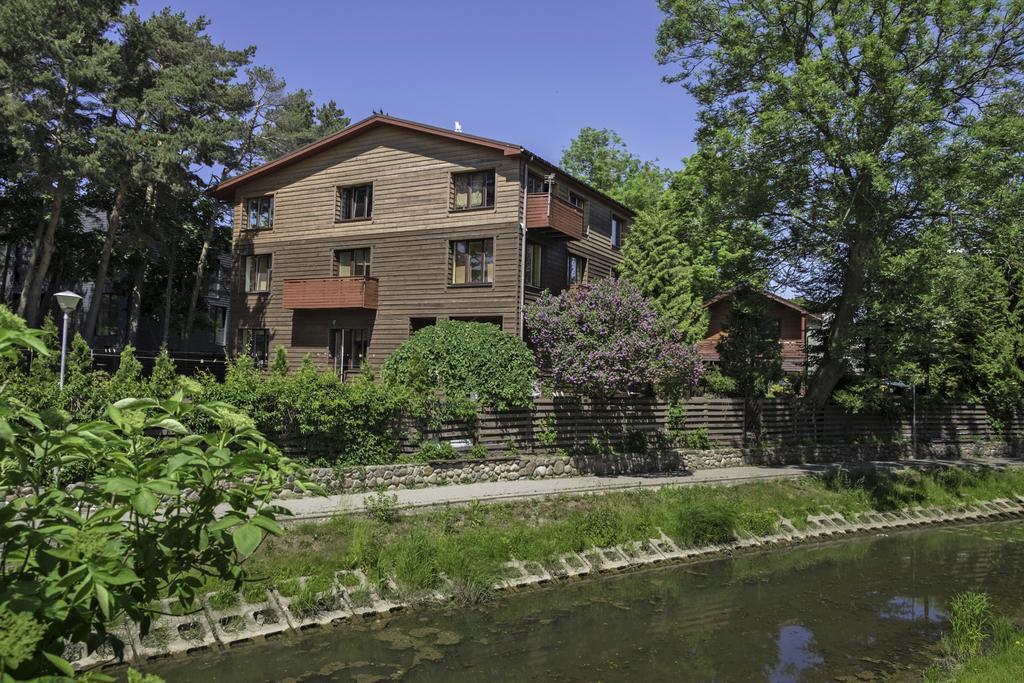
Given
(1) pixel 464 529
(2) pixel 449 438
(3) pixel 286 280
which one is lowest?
(1) pixel 464 529

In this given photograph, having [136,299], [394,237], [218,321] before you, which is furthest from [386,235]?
[218,321]

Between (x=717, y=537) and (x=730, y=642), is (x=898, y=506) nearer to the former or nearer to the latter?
(x=717, y=537)

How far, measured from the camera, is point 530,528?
1524 centimetres

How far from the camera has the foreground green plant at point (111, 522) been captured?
2.41 m

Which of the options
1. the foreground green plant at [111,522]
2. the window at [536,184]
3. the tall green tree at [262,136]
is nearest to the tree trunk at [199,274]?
the tall green tree at [262,136]

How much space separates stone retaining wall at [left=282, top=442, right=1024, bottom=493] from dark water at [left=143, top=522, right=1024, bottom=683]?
3.03 metres

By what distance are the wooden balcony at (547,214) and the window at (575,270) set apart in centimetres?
259

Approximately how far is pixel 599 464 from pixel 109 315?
38670 millimetres

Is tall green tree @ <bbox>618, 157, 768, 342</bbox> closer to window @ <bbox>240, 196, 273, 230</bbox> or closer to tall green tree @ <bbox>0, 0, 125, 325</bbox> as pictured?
window @ <bbox>240, 196, 273, 230</bbox>

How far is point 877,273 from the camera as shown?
2322 centimetres

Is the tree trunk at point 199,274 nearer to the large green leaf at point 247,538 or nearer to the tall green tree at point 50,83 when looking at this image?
the tall green tree at point 50,83

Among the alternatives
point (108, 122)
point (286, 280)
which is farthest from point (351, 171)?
point (108, 122)

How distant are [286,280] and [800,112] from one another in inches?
846

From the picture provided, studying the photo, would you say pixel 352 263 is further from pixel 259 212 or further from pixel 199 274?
pixel 199 274
